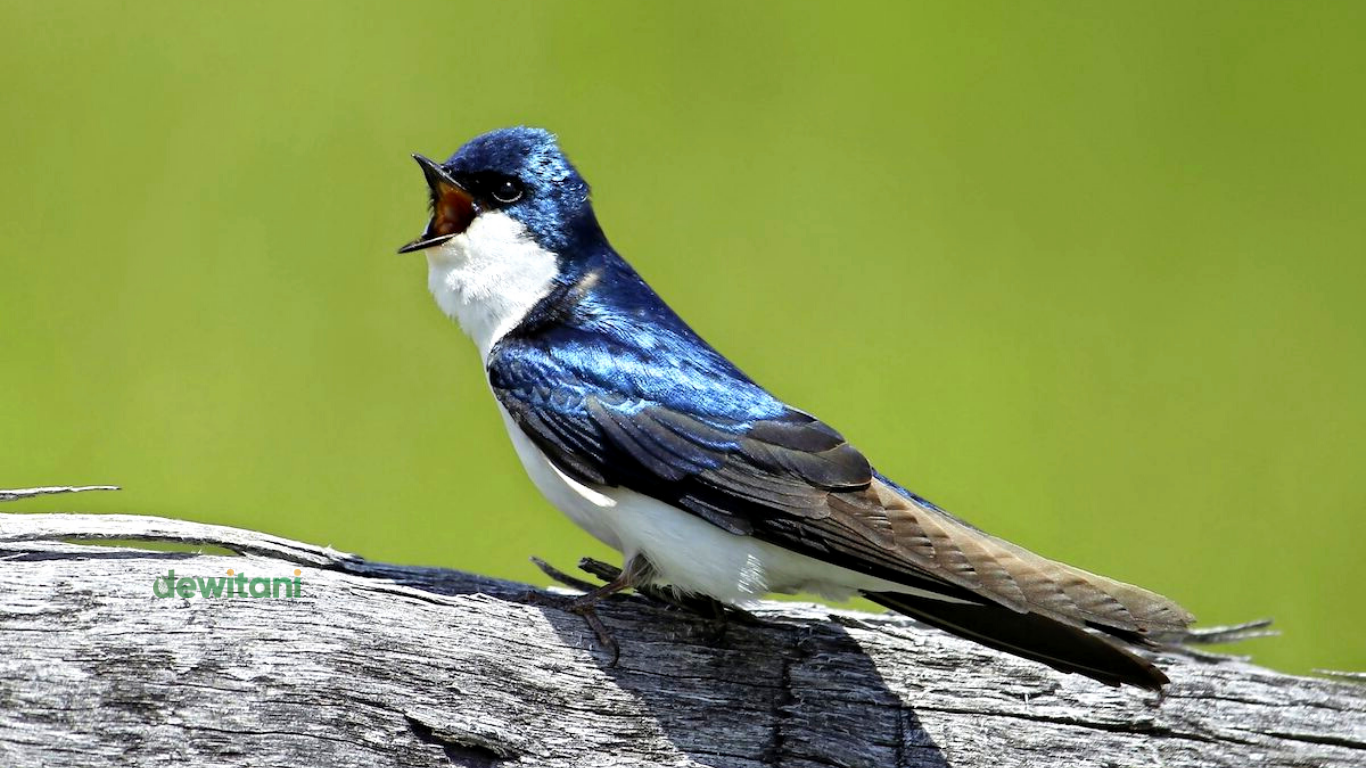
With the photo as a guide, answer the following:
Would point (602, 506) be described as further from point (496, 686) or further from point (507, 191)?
point (507, 191)

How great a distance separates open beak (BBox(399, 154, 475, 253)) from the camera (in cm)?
192

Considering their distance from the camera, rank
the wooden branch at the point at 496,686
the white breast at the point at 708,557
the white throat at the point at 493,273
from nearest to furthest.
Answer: the wooden branch at the point at 496,686 → the white breast at the point at 708,557 → the white throat at the point at 493,273

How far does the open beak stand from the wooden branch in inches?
18.6

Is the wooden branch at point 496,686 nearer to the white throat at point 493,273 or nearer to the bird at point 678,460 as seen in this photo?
the bird at point 678,460

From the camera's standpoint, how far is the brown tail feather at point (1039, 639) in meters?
1.53

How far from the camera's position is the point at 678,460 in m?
1.69

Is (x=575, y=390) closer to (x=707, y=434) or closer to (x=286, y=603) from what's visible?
(x=707, y=434)

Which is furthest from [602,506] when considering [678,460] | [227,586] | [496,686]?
[227,586]

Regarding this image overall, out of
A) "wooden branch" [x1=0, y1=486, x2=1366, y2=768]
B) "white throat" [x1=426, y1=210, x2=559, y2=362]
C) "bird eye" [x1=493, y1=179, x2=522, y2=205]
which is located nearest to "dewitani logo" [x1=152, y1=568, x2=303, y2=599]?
"wooden branch" [x1=0, y1=486, x2=1366, y2=768]

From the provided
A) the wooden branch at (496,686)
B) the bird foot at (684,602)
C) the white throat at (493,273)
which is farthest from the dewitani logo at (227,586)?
the white throat at (493,273)

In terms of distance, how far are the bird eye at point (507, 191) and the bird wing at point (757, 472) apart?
0.63 ft

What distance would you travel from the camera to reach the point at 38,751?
1350 mm

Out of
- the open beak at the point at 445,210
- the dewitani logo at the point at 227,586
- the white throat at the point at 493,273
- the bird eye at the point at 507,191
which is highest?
the bird eye at the point at 507,191

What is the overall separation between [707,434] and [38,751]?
76 cm
